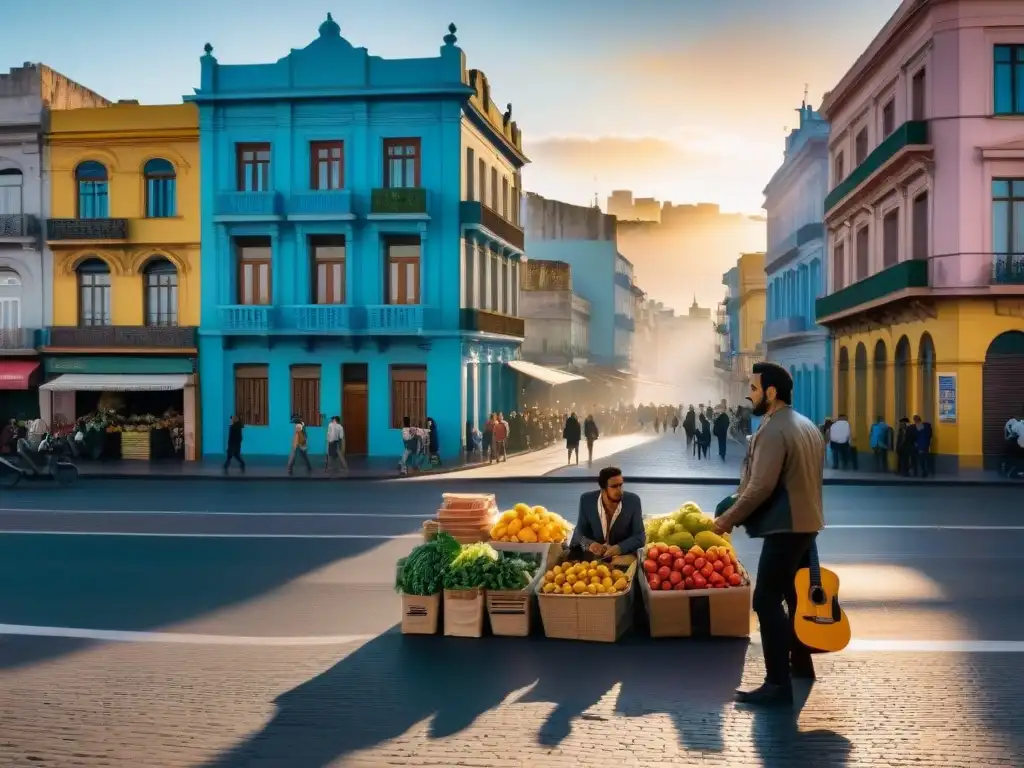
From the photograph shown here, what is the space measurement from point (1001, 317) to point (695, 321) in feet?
414

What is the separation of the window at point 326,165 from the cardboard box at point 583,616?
2606cm

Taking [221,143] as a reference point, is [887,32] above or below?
above

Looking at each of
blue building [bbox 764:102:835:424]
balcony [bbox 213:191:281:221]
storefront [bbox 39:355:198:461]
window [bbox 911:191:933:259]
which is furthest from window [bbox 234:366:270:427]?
blue building [bbox 764:102:835:424]

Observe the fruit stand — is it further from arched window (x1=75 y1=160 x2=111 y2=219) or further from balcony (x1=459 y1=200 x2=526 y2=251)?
arched window (x1=75 y1=160 x2=111 y2=219)

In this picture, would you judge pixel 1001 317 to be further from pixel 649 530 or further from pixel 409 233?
pixel 649 530

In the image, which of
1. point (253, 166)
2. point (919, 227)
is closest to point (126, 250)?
point (253, 166)

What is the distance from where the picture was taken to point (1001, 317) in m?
26.9

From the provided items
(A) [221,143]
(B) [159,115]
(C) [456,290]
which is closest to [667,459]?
(C) [456,290]

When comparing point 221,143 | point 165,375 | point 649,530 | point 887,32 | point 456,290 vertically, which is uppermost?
point 887,32

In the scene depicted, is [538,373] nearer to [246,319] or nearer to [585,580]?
[246,319]

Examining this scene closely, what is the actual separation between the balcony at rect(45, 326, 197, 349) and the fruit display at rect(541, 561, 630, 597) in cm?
2614

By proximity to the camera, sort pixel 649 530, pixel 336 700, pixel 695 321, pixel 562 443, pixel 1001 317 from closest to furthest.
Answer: pixel 336 700, pixel 649 530, pixel 1001 317, pixel 562 443, pixel 695 321

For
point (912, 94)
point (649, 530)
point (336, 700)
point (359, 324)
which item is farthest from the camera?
point (359, 324)

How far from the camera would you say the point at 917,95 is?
2930 centimetres
